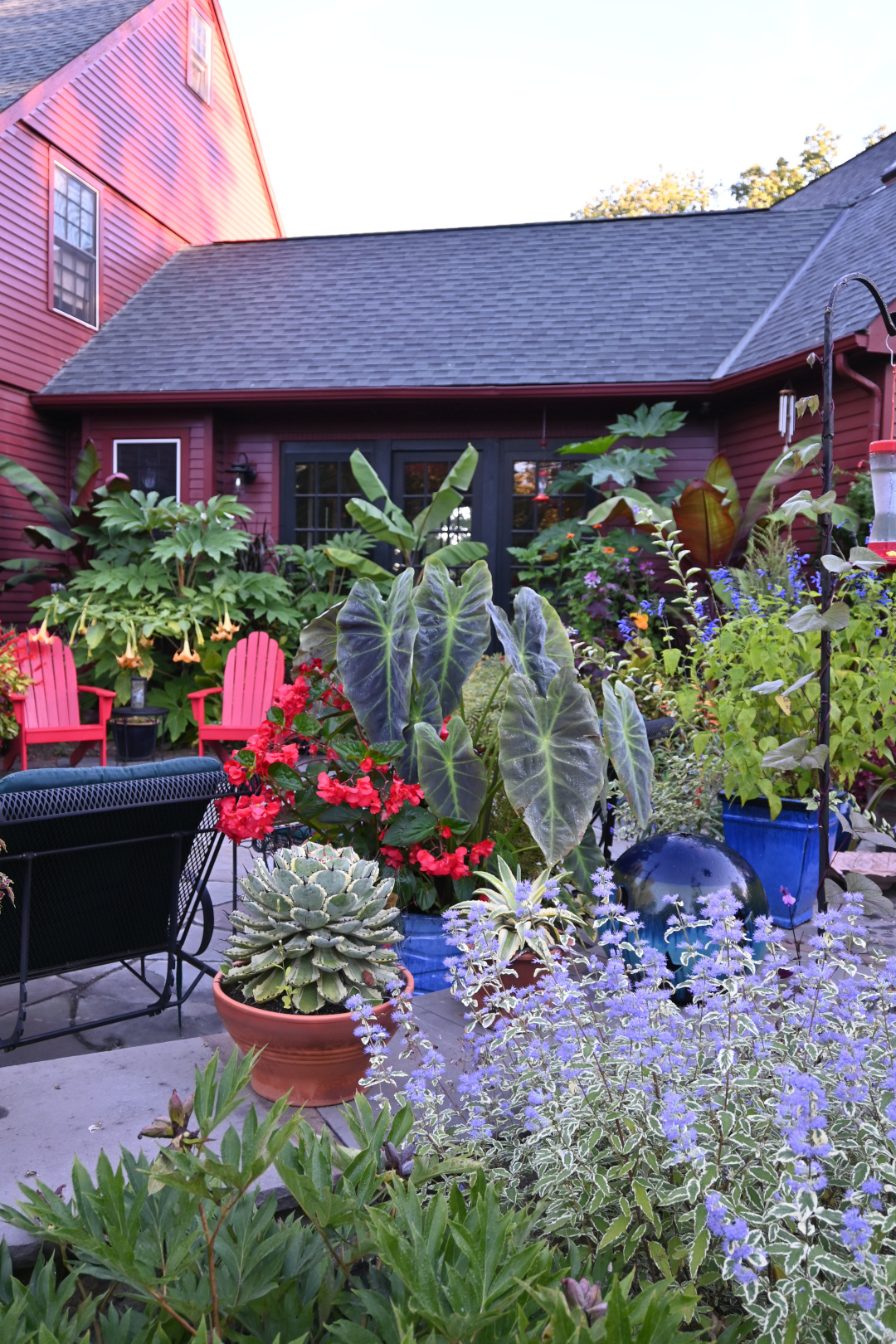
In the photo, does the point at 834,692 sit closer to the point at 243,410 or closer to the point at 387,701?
the point at 387,701

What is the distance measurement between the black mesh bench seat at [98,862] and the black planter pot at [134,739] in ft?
14.6

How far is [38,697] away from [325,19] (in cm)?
1498

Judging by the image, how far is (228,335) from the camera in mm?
9625

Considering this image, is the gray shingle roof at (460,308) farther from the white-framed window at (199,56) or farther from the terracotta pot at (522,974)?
the terracotta pot at (522,974)

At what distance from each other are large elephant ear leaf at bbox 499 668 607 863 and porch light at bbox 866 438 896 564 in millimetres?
829

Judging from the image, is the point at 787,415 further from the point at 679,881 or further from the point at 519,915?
the point at 519,915

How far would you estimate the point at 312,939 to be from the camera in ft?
6.09

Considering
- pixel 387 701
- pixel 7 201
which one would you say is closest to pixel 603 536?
pixel 387 701

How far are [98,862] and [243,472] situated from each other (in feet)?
23.5

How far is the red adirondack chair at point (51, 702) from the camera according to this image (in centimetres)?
625

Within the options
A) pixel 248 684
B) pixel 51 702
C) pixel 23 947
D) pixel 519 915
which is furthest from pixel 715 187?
pixel 23 947

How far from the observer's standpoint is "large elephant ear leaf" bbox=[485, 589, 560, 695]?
112 inches

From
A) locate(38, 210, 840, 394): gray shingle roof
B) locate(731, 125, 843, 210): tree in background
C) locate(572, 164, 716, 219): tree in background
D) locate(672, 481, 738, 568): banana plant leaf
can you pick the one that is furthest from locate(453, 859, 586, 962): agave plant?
locate(572, 164, 716, 219): tree in background

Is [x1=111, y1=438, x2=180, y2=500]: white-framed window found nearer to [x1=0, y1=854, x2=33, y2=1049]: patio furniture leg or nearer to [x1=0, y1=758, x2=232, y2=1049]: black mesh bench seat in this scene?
[x1=0, y1=758, x2=232, y2=1049]: black mesh bench seat
